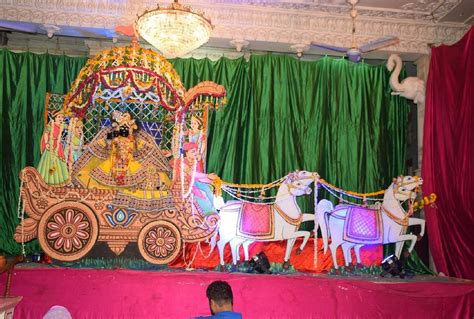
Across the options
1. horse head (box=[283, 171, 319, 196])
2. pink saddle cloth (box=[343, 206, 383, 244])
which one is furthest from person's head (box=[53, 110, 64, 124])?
pink saddle cloth (box=[343, 206, 383, 244])

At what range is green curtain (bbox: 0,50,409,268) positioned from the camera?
7598 millimetres

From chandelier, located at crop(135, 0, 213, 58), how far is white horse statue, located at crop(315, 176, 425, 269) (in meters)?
3.04

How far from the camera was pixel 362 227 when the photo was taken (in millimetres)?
6711

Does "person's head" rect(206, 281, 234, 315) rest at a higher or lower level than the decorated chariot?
lower

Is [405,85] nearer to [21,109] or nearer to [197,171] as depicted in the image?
[197,171]

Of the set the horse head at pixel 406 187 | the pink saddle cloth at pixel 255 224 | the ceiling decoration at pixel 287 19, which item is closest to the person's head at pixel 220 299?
the pink saddle cloth at pixel 255 224

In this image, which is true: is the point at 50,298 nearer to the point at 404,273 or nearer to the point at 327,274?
the point at 327,274

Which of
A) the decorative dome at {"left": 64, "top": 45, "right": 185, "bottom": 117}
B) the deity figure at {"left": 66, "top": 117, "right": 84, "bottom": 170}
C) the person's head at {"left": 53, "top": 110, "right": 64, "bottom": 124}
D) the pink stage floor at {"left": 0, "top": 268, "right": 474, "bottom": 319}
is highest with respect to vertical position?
the decorative dome at {"left": 64, "top": 45, "right": 185, "bottom": 117}

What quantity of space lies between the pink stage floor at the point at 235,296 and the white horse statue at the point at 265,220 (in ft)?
3.14

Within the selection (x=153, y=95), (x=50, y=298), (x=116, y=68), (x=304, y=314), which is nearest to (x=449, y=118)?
(x=304, y=314)

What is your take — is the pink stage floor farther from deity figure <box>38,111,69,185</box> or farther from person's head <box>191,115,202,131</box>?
person's head <box>191,115,202,131</box>

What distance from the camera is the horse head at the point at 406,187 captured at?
673 cm

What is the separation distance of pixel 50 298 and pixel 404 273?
4.53 metres

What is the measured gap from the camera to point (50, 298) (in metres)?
5.16
